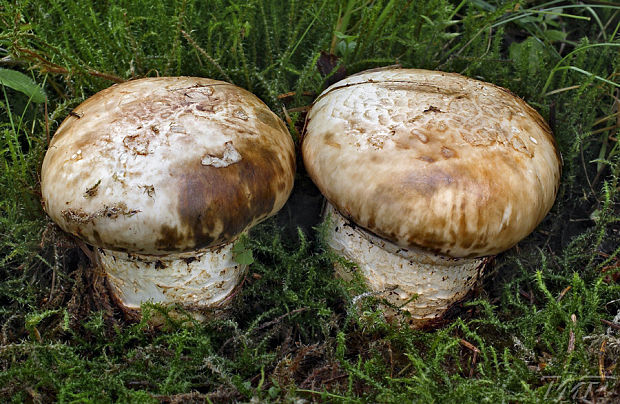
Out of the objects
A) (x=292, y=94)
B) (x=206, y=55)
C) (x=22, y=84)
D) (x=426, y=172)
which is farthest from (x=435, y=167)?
(x=22, y=84)

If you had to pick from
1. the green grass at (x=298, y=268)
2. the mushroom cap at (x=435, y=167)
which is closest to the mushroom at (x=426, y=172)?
the mushroom cap at (x=435, y=167)

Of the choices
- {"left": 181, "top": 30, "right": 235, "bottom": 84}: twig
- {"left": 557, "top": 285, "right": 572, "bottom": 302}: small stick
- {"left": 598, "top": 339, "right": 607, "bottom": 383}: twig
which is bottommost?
{"left": 557, "top": 285, "right": 572, "bottom": 302}: small stick

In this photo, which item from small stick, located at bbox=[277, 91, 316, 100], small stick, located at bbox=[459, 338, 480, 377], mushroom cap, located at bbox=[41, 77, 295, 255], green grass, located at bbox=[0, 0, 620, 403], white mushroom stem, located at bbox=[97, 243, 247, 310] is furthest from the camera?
small stick, located at bbox=[277, 91, 316, 100]

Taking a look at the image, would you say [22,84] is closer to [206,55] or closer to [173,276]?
[206,55]

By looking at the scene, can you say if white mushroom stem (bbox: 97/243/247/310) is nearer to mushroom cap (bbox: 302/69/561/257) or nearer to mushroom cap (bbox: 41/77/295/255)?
mushroom cap (bbox: 41/77/295/255)

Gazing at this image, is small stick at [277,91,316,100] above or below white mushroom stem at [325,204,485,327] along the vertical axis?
above

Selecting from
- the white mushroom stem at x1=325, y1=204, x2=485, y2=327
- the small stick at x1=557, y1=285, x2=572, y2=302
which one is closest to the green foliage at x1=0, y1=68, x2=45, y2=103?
the white mushroom stem at x1=325, y1=204, x2=485, y2=327

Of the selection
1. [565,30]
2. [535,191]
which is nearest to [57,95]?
[535,191]
